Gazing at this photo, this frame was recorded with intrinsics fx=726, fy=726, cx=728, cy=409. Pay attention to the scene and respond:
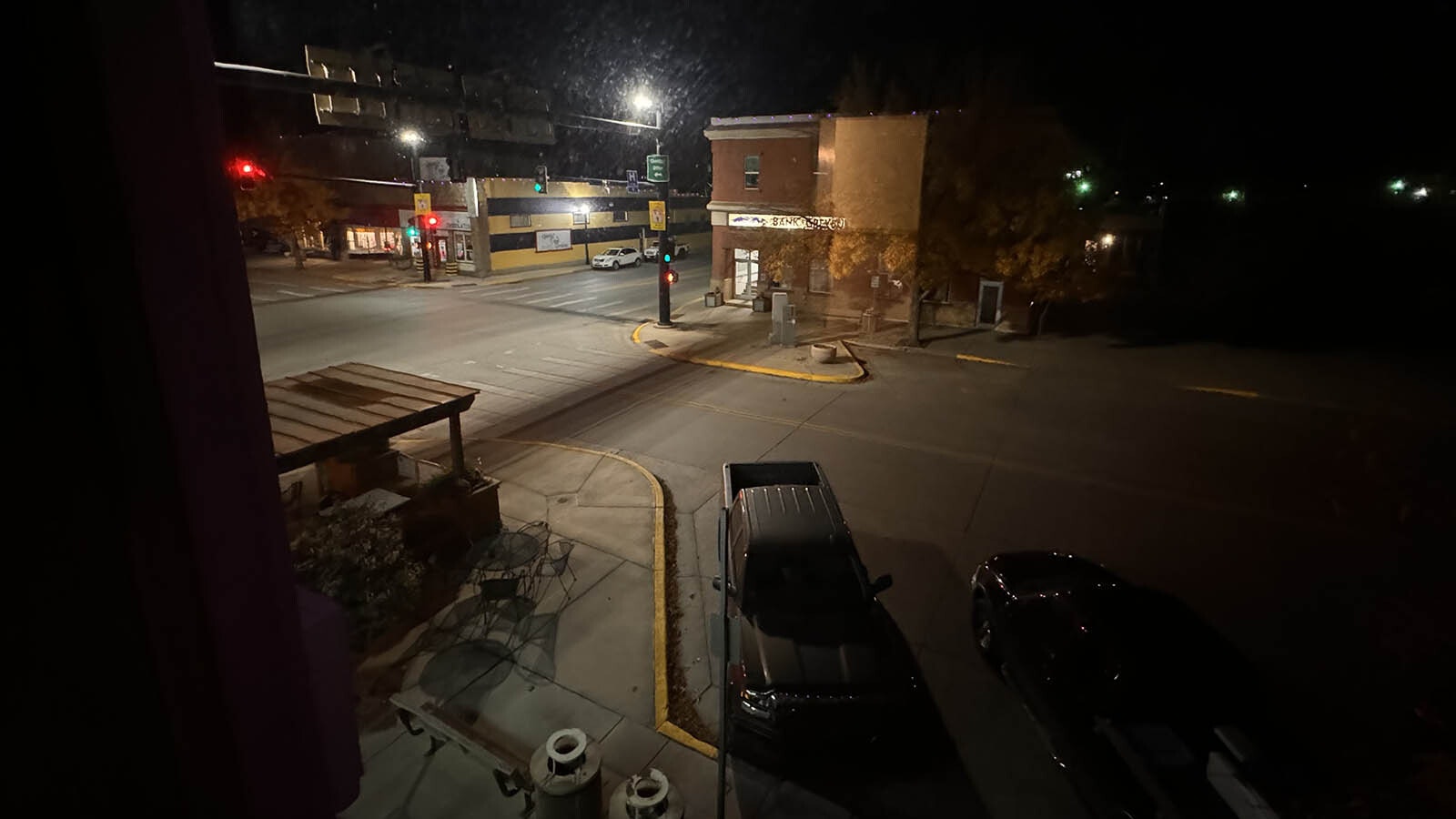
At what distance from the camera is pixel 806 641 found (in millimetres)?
7707

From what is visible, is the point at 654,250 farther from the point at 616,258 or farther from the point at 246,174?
the point at 246,174

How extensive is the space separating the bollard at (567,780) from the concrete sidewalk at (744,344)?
15.5 m

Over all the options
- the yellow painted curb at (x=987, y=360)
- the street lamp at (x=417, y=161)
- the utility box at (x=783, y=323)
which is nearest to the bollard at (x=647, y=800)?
the yellow painted curb at (x=987, y=360)

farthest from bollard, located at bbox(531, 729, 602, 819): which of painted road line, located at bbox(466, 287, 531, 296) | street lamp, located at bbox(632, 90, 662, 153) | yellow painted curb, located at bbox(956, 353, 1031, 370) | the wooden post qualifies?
painted road line, located at bbox(466, 287, 531, 296)

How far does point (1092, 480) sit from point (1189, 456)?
118 inches

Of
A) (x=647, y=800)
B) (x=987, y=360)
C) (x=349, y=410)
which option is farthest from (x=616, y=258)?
(x=647, y=800)

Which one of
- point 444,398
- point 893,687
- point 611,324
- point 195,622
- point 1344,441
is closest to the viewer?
point 195,622

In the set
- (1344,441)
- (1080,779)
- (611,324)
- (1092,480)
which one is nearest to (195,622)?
(1080,779)

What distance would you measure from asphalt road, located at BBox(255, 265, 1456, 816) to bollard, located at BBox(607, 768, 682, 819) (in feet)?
9.78

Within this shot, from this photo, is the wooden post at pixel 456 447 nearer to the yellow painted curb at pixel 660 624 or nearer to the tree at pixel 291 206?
the yellow painted curb at pixel 660 624

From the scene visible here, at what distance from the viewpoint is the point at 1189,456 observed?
15.3m

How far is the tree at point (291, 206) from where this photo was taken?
133 ft

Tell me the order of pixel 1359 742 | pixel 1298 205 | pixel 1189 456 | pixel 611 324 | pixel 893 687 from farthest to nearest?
pixel 1298 205 < pixel 611 324 < pixel 1189 456 < pixel 1359 742 < pixel 893 687

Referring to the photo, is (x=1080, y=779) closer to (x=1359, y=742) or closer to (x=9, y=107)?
(x=1359, y=742)
